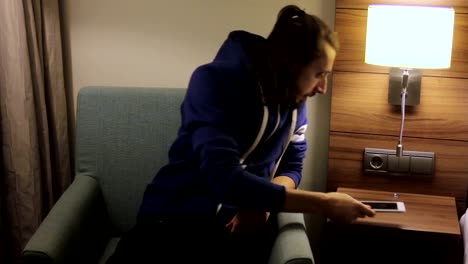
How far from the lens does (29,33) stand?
191 cm

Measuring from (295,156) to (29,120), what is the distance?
2.99 ft

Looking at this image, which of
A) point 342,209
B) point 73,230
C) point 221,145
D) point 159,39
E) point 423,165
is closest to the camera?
point 221,145

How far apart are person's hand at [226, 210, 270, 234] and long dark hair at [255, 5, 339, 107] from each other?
31 cm

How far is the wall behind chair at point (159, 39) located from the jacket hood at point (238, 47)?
619 millimetres

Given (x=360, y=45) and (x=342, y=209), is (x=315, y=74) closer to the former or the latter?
(x=342, y=209)

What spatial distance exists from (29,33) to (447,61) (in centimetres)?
136

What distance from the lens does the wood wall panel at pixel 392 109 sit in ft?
6.16

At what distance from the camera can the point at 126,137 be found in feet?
6.16

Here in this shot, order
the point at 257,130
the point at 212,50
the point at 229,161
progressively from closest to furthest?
the point at 229,161 < the point at 257,130 < the point at 212,50

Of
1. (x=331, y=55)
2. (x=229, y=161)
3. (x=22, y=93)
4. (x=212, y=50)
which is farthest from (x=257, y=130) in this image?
(x=22, y=93)

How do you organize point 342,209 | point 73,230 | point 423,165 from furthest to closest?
point 423,165
point 73,230
point 342,209

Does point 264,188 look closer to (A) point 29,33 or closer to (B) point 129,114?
(B) point 129,114

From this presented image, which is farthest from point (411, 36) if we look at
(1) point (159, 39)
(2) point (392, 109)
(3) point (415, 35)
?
(1) point (159, 39)

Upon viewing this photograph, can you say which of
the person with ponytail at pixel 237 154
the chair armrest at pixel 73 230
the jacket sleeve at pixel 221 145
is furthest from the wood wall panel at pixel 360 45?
the chair armrest at pixel 73 230
